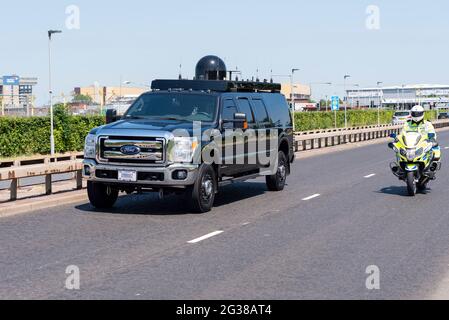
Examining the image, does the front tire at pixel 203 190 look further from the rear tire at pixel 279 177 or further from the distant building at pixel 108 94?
the distant building at pixel 108 94

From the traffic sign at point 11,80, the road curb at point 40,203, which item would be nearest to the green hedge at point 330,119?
the traffic sign at point 11,80

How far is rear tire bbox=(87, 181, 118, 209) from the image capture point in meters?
13.8

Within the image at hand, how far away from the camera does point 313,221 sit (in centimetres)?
1259

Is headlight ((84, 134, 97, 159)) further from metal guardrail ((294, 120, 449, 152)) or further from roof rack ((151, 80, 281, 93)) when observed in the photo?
metal guardrail ((294, 120, 449, 152))

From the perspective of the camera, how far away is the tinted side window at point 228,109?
14565 mm

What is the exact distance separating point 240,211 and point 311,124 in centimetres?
5248

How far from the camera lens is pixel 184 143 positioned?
1299cm

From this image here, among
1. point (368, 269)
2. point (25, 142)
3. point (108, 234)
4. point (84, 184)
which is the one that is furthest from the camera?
point (25, 142)

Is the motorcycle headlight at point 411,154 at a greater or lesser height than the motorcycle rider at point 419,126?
lesser

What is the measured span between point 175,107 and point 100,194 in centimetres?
216

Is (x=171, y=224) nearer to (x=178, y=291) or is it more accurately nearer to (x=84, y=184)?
(x=178, y=291)

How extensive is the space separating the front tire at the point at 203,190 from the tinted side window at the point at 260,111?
2858mm

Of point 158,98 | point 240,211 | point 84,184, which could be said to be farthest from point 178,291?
point 84,184

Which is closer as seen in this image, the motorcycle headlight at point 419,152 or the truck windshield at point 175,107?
the truck windshield at point 175,107
